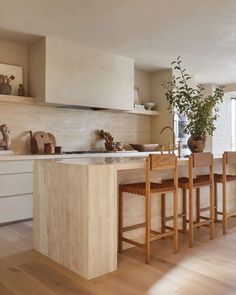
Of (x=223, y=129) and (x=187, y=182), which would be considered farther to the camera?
(x=223, y=129)

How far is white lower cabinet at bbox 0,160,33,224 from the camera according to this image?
3764 mm

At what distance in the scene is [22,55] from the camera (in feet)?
15.1

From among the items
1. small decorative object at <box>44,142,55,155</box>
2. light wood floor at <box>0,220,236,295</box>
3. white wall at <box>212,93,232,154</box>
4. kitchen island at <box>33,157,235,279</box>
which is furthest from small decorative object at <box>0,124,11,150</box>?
white wall at <box>212,93,232,154</box>

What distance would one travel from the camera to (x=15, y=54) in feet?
14.9

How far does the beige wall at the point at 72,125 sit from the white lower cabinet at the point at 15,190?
0.70 metres

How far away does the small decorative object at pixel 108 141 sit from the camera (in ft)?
17.5

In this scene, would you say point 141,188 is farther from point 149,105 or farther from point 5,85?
point 149,105

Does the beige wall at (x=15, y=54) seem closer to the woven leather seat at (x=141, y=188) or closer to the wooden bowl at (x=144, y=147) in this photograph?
the wooden bowl at (x=144, y=147)

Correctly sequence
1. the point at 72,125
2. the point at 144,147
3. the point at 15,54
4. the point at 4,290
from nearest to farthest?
1. the point at 4,290
2. the point at 15,54
3. the point at 72,125
4. the point at 144,147

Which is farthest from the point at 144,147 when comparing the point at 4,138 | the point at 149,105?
the point at 4,138

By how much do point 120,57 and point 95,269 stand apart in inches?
146

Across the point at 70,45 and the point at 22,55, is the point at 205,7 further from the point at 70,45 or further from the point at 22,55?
the point at 22,55

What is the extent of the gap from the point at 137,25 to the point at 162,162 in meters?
1.93

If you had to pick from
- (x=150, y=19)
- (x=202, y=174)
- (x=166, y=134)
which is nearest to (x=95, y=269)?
(x=202, y=174)
